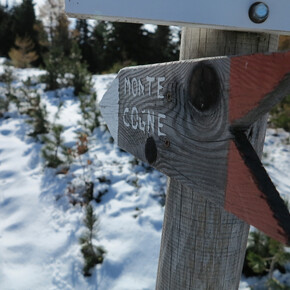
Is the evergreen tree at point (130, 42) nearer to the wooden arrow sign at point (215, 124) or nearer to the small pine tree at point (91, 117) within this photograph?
the small pine tree at point (91, 117)

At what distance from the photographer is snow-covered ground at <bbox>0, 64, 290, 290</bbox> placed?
2.61 metres

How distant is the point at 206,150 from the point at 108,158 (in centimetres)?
377

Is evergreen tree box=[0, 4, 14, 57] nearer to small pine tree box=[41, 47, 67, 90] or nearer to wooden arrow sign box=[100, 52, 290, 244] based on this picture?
small pine tree box=[41, 47, 67, 90]

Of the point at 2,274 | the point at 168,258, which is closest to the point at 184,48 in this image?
the point at 168,258

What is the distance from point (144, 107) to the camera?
2.54 feet

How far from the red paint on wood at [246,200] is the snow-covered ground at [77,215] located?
227 cm

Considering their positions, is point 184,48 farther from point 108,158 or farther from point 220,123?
point 108,158

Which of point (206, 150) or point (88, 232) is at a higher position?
Result: point (206, 150)

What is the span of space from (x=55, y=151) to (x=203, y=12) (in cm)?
408

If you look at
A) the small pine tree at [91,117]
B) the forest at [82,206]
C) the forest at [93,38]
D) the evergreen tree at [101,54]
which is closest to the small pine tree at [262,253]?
the forest at [82,206]

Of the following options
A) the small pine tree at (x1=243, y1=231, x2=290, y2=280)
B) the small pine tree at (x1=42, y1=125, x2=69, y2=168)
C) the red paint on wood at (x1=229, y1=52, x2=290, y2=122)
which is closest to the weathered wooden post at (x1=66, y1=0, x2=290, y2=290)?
the red paint on wood at (x1=229, y1=52, x2=290, y2=122)

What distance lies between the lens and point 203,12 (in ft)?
1.86

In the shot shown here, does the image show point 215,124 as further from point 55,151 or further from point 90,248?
point 55,151

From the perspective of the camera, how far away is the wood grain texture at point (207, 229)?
2.35 ft
